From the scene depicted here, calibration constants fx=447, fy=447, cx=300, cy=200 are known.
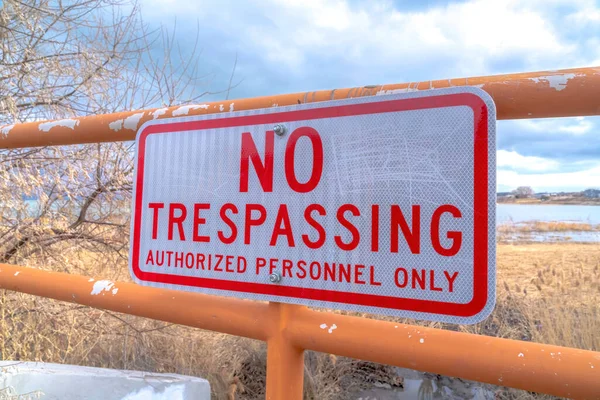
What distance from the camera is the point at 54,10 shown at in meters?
3.21

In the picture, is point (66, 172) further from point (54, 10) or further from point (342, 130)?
point (342, 130)

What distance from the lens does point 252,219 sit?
90cm

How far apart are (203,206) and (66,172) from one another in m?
2.61

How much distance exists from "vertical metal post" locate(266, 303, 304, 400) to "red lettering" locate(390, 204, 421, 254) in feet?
0.81

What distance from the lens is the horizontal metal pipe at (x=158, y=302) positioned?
91cm

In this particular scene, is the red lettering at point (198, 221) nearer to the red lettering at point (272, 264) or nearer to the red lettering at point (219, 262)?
the red lettering at point (219, 262)

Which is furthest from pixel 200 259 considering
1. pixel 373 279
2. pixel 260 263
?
pixel 373 279

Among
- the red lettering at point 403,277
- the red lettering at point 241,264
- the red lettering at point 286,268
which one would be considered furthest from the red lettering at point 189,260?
the red lettering at point 403,277

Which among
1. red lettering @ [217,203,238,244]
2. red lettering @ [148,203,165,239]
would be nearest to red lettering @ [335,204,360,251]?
red lettering @ [217,203,238,244]

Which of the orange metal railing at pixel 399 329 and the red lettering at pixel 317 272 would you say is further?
the red lettering at pixel 317 272

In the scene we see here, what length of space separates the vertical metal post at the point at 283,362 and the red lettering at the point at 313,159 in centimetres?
Result: 24

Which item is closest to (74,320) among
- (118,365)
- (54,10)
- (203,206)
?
(118,365)

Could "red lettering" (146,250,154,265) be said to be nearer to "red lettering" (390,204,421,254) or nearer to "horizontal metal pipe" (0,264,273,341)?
"horizontal metal pipe" (0,264,273,341)

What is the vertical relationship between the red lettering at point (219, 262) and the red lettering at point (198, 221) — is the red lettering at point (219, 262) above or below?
below
